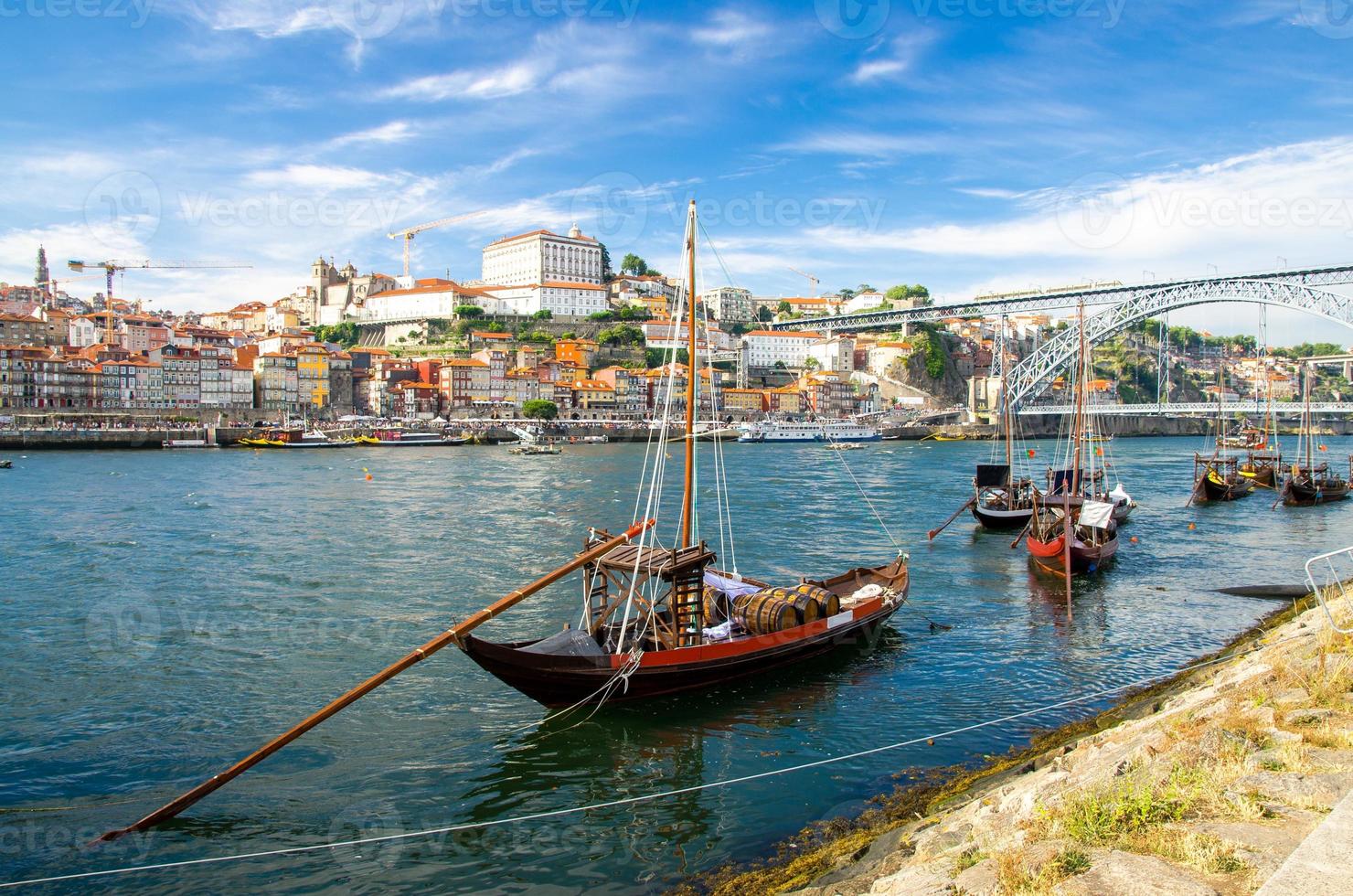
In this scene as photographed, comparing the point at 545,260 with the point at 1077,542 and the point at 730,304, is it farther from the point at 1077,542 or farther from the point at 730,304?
the point at 1077,542

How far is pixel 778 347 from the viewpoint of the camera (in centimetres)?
9856

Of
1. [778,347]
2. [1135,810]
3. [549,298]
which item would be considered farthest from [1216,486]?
[549,298]

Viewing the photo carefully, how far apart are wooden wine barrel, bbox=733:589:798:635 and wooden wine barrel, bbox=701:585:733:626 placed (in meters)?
0.22

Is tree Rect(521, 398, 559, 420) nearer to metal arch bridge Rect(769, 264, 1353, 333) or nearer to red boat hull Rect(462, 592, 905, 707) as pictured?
metal arch bridge Rect(769, 264, 1353, 333)

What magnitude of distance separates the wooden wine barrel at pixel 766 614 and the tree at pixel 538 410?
63.6 m

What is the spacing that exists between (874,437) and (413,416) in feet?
121

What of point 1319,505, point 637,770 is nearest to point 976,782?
point 637,770

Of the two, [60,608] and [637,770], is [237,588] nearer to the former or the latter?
[60,608]

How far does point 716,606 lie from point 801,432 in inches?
2480

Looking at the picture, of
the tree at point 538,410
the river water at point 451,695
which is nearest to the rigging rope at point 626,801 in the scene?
the river water at point 451,695

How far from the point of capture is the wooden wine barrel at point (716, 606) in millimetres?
10281

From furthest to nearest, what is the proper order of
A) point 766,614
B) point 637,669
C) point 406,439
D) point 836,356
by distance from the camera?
point 836,356 < point 406,439 < point 766,614 < point 637,669

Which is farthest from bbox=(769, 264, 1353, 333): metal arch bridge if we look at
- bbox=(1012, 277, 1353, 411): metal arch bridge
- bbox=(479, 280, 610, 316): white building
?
bbox=(479, 280, 610, 316): white building

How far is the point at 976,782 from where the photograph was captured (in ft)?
22.5
